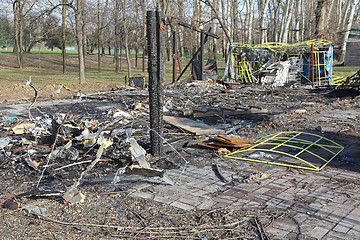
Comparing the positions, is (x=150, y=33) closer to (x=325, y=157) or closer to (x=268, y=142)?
(x=268, y=142)

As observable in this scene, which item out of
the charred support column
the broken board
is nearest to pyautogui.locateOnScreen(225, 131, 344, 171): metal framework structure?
the broken board

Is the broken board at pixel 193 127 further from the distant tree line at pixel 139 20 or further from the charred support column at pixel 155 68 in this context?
the distant tree line at pixel 139 20

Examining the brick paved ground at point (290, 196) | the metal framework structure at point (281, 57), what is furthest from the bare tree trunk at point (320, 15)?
the brick paved ground at point (290, 196)

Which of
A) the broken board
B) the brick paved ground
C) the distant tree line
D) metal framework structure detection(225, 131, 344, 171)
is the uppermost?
the distant tree line

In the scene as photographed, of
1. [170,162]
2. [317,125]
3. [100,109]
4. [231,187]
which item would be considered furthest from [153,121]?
[100,109]

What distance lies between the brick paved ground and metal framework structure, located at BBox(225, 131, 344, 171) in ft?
1.08

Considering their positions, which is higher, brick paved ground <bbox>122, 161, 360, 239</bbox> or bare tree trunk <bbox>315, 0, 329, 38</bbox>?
bare tree trunk <bbox>315, 0, 329, 38</bbox>

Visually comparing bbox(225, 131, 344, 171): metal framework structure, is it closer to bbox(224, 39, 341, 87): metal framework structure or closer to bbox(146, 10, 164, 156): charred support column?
bbox(146, 10, 164, 156): charred support column

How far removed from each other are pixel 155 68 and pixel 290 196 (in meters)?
3.19

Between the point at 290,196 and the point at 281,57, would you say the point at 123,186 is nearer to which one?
the point at 290,196

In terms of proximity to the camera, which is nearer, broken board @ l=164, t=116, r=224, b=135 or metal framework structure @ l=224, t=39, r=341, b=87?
broken board @ l=164, t=116, r=224, b=135

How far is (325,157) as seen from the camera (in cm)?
648

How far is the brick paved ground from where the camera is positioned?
3.78 metres

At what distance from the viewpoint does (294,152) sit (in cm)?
682
